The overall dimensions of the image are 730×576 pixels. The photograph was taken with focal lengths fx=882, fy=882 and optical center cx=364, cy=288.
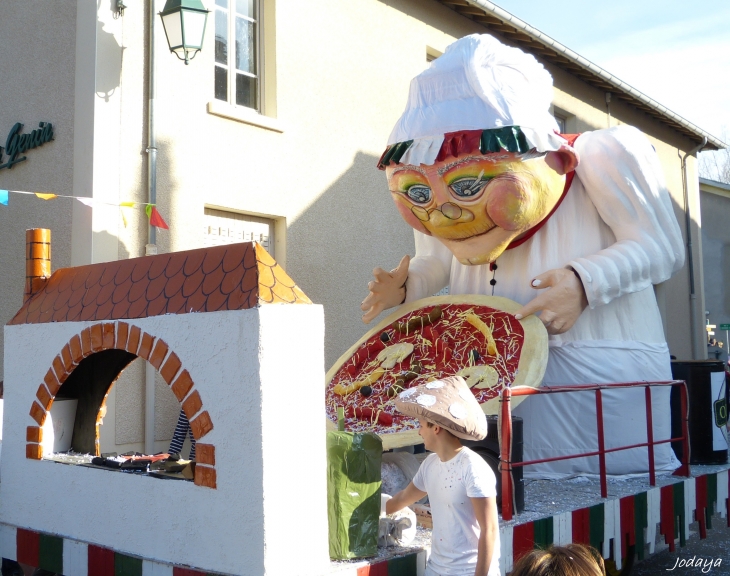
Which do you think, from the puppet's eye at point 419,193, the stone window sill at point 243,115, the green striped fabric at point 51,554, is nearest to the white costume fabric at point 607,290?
the puppet's eye at point 419,193

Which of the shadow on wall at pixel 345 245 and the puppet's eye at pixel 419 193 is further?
the shadow on wall at pixel 345 245

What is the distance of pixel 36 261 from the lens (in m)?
4.39

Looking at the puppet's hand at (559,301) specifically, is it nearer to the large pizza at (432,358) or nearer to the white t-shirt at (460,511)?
Result: the large pizza at (432,358)

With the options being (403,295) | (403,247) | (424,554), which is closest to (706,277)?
(403,247)

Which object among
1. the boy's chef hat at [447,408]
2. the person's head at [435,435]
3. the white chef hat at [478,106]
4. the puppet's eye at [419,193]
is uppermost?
the white chef hat at [478,106]

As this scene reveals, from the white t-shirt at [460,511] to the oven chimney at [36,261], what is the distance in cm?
235

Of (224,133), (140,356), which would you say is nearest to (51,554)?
(140,356)

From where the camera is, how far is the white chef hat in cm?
505

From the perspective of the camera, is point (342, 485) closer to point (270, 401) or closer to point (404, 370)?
point (270, 401)

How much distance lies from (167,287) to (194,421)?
593 millimetres

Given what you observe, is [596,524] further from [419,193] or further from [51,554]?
[51,554]

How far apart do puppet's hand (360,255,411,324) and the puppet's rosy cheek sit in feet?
3.51

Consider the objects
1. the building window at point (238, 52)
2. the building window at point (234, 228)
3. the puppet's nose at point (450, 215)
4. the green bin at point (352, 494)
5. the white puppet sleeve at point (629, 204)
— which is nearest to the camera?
the green bin at point (352, 494)

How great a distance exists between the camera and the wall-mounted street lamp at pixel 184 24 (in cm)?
704
